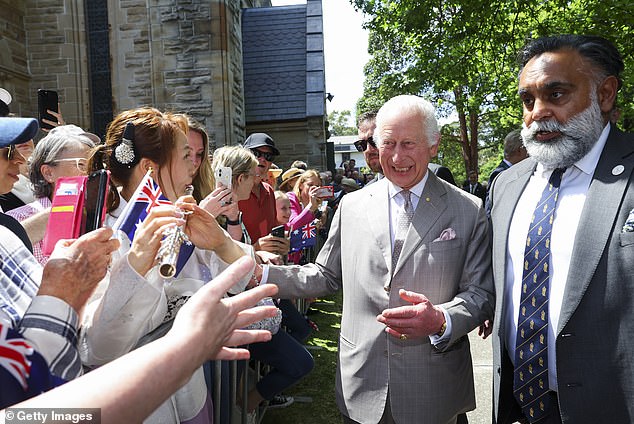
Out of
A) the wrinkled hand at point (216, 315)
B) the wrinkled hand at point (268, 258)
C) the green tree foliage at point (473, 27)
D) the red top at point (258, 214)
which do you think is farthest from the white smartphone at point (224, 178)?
the green tree foliage at point (473, 27)

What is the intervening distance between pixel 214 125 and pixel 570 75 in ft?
32.9

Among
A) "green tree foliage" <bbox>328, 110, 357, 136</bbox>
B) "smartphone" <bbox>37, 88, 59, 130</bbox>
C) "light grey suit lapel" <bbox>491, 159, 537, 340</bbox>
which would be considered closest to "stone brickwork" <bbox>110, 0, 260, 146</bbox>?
"smartphone" <bbox>37, 88, 59, 130</bbox>

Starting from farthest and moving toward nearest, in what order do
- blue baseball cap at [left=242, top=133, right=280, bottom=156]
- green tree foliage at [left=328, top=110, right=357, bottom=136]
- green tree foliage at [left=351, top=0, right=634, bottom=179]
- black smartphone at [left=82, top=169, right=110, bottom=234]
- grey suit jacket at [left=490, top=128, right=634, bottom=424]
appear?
green tree foliage at [left=328, top=110, right=357, bottom=136], green tree foliage at [left=351, top=0, right=634, bottom=179], blue baseball cap at [left=242, top=133, right=280, bottom=156], grey suit jacket at [left=490, top=128, right=634, bottom=424], black smartphone at [left=82, top=169, right=110, bottom=234]

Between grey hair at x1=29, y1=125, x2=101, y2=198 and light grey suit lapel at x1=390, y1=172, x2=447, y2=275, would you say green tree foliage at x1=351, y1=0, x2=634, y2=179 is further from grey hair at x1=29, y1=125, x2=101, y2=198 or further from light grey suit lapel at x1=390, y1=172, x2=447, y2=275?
grey hair at x1=29, y1=125, x2=101, y2=198

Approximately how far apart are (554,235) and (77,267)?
197 cm

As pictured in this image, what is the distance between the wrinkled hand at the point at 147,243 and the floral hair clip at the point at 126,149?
30.6 inches

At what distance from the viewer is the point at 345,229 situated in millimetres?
2539

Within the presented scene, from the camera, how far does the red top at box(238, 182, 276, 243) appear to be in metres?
4.72

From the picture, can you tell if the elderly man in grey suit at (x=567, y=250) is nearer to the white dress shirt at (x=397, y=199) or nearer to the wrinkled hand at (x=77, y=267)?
the white dress shirt at (x=397, y=199)

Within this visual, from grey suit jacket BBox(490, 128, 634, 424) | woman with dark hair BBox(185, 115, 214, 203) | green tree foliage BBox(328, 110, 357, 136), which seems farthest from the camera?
green tree foliage BBox(328, 110, 357, 136)

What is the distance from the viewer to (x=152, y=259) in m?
1.64

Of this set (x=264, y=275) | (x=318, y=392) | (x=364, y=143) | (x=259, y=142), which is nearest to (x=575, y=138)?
(x=264, y=275)

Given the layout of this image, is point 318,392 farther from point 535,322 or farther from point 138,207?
point 138,207

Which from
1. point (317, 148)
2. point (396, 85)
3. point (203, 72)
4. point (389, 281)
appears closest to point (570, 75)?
point (389, 281)
